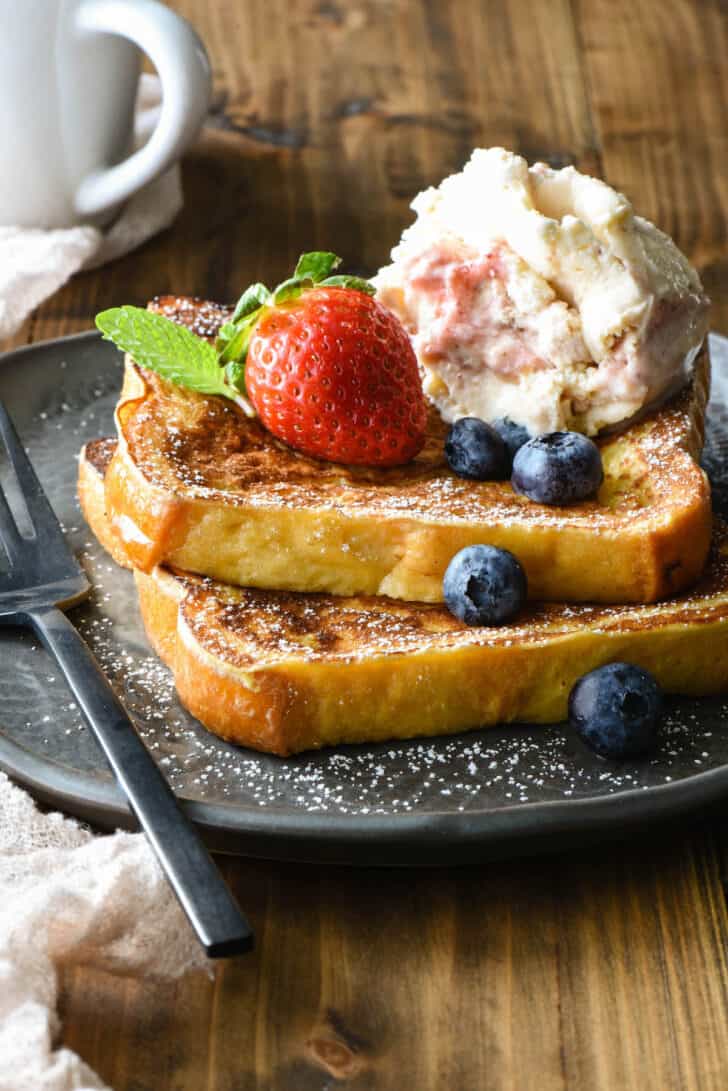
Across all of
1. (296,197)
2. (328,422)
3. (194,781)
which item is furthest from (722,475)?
(296,197)

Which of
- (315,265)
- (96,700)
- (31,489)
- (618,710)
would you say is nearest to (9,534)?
(31,489)

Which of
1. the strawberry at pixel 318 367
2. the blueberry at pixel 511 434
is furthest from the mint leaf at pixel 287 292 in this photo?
the blueberry at pixel 511 434

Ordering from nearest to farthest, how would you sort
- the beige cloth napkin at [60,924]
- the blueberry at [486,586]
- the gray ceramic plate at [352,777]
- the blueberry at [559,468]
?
the beige cloth napkin at [60,924] < the gray ceramic plate at [352,777] < the blueberry at [486,586] < the blueberry at [559,468]

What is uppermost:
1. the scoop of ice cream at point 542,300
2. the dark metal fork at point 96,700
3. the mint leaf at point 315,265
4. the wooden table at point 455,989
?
the mint leaf at point 315,265

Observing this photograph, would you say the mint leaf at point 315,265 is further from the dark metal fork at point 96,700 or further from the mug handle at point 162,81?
the mug handle at point 162,81

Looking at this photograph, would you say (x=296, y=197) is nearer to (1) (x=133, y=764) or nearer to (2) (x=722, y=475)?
(2) (x=722, y=475)
